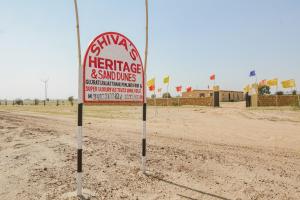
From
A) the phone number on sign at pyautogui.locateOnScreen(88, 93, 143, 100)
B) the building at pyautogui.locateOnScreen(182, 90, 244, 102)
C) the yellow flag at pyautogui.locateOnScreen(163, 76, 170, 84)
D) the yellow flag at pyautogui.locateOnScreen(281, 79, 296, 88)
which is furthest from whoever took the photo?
the building at pyautogui.locateOnScreen(182, 90, 244, 102)

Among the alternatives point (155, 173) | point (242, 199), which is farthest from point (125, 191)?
point (242, 199)

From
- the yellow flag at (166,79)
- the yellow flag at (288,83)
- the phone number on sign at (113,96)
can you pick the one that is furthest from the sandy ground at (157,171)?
the yellow flag at (288,83)

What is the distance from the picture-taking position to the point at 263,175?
510cm

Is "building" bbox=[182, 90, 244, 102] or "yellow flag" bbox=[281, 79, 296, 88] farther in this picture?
"building" bbox=[182, 90, 244, 102]

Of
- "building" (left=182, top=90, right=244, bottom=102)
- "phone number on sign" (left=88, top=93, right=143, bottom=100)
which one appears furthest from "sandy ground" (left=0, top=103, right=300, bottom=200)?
"building" (left=182, top=90, right=244, bottom=102)

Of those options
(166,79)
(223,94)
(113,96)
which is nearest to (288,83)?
(166,79)

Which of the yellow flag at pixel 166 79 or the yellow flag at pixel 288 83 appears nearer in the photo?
the yellow flag at pixel 166 79

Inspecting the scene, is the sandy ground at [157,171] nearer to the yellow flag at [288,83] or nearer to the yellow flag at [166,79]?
the yellow flag at [166,79]

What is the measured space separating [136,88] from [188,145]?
3.84 metres

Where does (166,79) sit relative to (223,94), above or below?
above

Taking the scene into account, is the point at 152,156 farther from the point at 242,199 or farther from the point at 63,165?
the point at 242,199

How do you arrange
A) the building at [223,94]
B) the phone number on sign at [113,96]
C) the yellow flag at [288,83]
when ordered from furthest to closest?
the building at [223,94], the yellow flag at [288,83], the phone number on sign at [113,96]

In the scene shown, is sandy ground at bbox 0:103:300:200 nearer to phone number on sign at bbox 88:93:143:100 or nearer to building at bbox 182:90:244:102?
phone number on sign at bbox 88:93:143:100

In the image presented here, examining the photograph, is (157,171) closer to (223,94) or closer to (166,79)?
(166,79)
